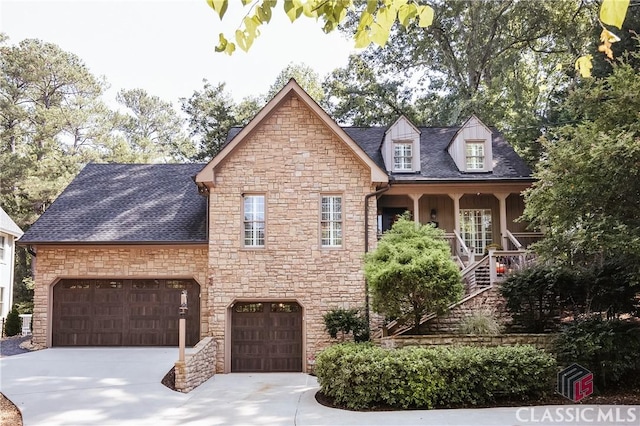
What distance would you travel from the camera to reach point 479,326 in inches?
559

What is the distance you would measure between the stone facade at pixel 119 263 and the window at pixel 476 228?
342 inches

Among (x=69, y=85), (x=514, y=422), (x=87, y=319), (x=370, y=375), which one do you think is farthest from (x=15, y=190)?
(x=514, y=422)

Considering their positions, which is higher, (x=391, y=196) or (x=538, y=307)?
(x=391, y=196)

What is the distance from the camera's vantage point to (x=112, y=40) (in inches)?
449

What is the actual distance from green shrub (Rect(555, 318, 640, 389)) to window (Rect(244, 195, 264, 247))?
8285 millimetres

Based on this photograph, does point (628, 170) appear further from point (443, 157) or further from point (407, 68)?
point (407, 68)

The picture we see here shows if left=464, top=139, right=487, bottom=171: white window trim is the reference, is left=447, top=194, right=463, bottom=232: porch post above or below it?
below

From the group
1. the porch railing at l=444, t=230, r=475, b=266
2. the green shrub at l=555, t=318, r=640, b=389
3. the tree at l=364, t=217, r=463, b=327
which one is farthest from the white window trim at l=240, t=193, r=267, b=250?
the green shrub at l=555, t=318, r=640, b=389

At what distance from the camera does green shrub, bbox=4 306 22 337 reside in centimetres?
2239

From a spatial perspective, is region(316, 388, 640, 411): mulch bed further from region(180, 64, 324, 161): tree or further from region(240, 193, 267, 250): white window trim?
region(180, 64, 324, 161): tree

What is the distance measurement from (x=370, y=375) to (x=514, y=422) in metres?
2.87

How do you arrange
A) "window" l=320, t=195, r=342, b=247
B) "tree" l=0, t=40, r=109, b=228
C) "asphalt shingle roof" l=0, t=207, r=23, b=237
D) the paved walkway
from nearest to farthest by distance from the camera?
"window" l=320, t=195, r=342, b=247
the paved walkway
"asphalt shingle roof" l=0, t=207, r=23, b=237
"tree" l=0, t=40, r=109, b=228

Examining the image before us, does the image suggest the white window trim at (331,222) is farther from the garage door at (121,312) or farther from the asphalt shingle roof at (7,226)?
the asphalt shingle roof at (7,226)

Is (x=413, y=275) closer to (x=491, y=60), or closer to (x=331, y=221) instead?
(x=331, y=221)
